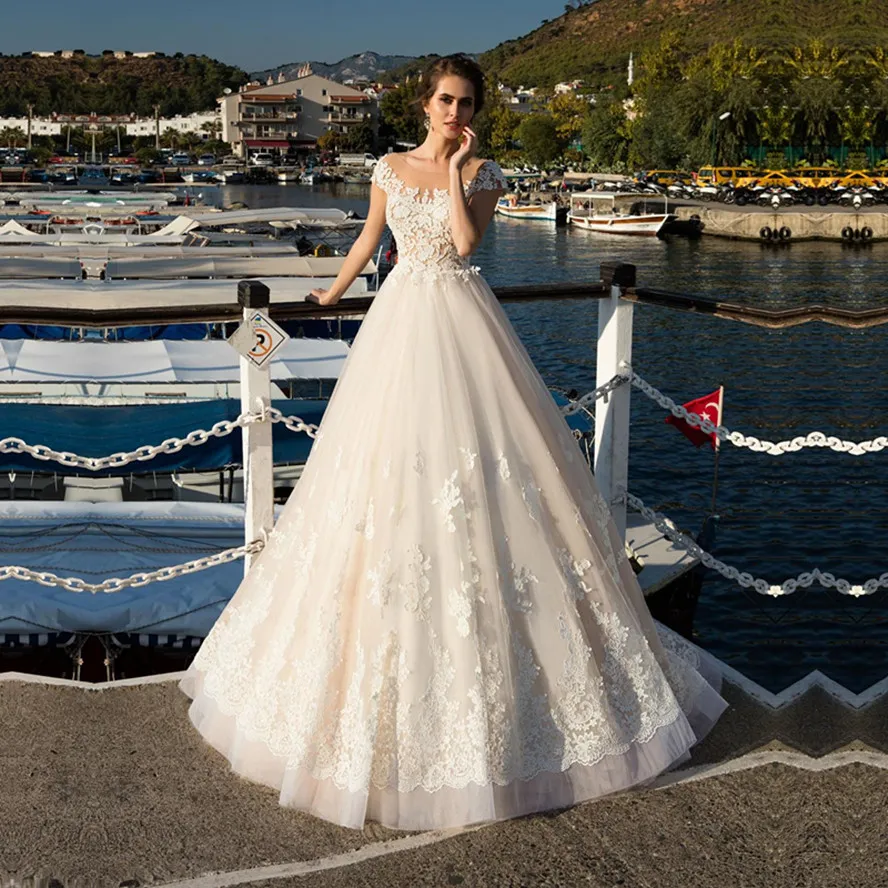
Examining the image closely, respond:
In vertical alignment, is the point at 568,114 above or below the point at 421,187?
above

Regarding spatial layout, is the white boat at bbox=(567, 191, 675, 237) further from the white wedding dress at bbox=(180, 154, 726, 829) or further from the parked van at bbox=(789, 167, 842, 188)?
the white wedding dress at bbox=(180, 154, 726, 829)

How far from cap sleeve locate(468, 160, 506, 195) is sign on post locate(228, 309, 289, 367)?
967 mm

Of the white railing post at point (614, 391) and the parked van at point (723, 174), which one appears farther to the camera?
the parked van at point (723, 174)

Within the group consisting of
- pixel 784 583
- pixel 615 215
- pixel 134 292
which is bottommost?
pixel 784 583

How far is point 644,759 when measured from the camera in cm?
387

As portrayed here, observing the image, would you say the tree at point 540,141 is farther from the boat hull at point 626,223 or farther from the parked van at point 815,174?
the boat hull at point 626,223

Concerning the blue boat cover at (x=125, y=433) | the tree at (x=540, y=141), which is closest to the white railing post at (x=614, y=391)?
the blue boat cover at (x=125, y=433)

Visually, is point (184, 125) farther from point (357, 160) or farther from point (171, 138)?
point (357, 160)

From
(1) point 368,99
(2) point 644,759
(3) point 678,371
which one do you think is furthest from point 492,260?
(1) point 368,99

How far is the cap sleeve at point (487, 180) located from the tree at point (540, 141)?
112 meters

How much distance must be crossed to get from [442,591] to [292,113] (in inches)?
6674

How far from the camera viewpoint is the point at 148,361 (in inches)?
630

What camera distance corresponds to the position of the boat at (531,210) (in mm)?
69750

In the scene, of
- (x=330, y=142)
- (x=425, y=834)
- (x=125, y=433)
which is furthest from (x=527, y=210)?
(x=330, y=142)
